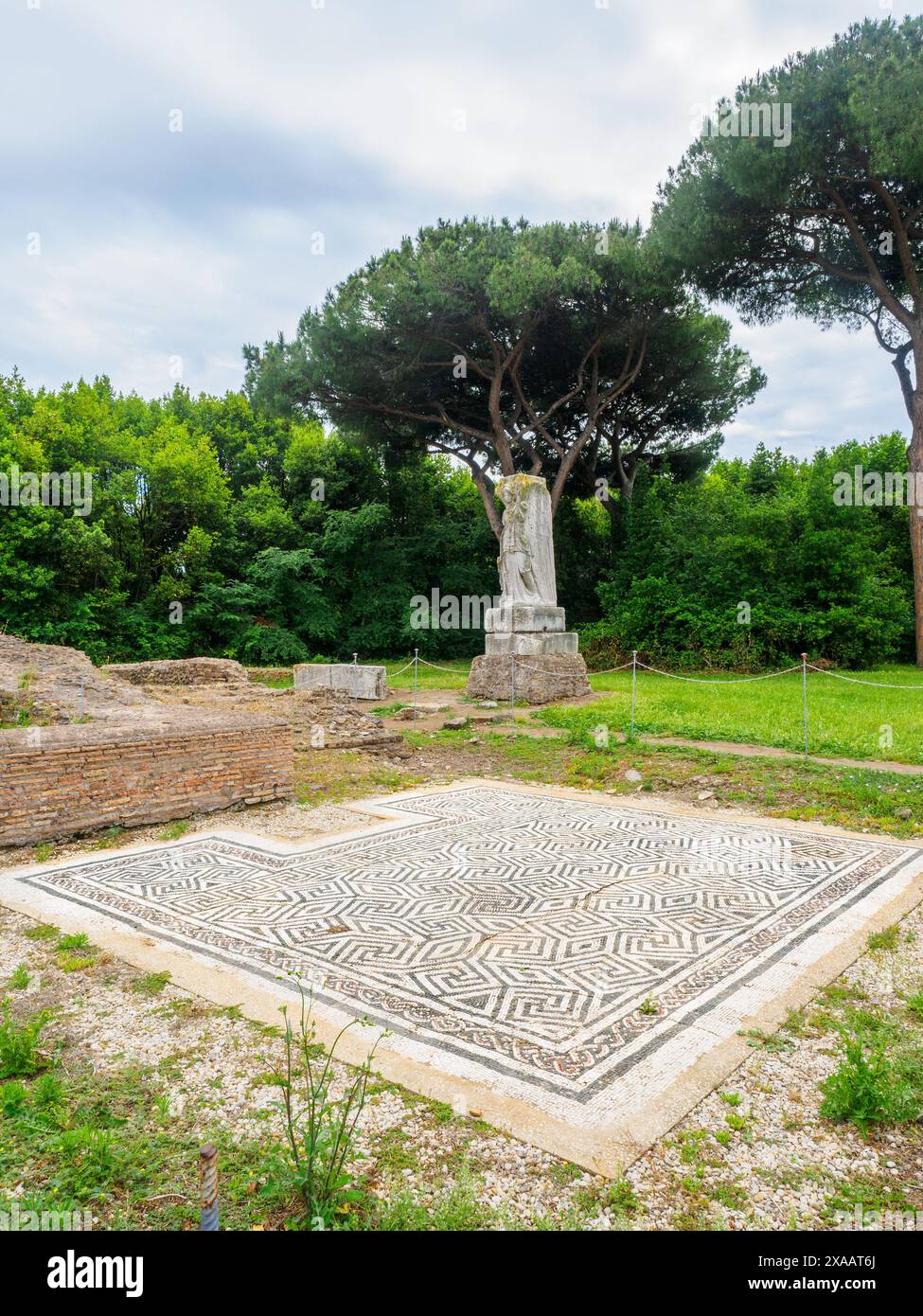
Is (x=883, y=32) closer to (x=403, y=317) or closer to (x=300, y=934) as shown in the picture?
(x=403, y=317)

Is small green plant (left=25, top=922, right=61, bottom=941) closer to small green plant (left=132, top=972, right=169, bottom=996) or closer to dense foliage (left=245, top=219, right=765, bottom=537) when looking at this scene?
small green plant (left=132, top=972, right=169, bottom=996)

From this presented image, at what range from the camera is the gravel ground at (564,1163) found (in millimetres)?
2098

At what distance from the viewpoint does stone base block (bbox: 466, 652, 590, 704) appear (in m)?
13.9

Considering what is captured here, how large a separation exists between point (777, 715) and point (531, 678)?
167 inches

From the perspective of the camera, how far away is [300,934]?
4.03 m

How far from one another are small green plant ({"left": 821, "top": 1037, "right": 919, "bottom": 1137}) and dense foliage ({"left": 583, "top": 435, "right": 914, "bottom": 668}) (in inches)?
642

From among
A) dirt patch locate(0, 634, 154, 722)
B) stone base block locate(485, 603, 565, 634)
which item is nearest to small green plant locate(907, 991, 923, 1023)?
dirt patch locate(0, 634, 154, 722)

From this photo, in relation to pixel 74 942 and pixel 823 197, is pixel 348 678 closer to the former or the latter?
pixel 74 942

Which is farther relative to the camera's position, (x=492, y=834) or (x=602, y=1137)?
(x=492, y=834)

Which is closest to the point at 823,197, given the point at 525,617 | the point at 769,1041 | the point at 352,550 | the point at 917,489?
the point at 917,489

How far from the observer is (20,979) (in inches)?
136

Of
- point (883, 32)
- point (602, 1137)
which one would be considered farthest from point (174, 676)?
point (883, 32)

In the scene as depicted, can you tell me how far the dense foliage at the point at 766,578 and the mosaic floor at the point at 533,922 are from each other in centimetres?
1292
